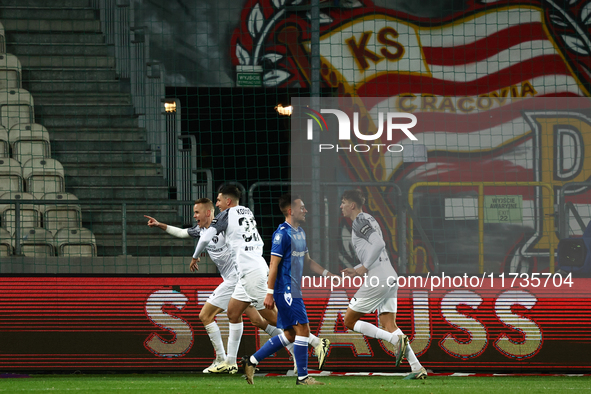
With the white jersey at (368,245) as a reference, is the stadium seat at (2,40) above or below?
above

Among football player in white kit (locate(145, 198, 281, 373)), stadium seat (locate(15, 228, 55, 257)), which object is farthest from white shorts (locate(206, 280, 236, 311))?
stadium seat (locate(15, 228, 55, 257))

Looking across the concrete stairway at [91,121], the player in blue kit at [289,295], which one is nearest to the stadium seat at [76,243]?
the concrete stairway at [91,121]

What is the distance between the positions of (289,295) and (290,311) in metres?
0.15

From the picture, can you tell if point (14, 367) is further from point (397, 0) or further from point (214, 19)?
point (397, 0)

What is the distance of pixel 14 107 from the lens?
1161 centimetres

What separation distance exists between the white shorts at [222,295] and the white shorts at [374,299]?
4.39ft

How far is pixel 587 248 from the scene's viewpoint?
30.8 feet

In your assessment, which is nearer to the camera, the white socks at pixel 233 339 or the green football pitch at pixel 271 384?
the green football pitch at pixel 271 384

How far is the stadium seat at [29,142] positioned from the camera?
11094 mm

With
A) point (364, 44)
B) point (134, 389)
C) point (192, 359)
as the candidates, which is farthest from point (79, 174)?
point (364, 44)

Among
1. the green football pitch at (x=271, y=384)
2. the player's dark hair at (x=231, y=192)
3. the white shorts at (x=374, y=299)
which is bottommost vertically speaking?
the green football pitch at (x=271, y=384)

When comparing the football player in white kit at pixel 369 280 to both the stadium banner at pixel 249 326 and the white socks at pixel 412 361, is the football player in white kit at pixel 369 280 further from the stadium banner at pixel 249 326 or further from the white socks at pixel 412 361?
the stadium banner at pixel 249 326

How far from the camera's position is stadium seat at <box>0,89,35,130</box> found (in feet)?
37.6

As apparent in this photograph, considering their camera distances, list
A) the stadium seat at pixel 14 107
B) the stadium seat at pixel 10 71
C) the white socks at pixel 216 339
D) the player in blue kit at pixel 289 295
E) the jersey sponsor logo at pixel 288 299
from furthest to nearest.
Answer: the stadium seat at pixel 10 71 < the stadium seat at pixel 14 107 < the white socks at pixel 216 339 < the jersey sponsor logo at pixel 288 299 < the player in blue kit at pixel 289 295
